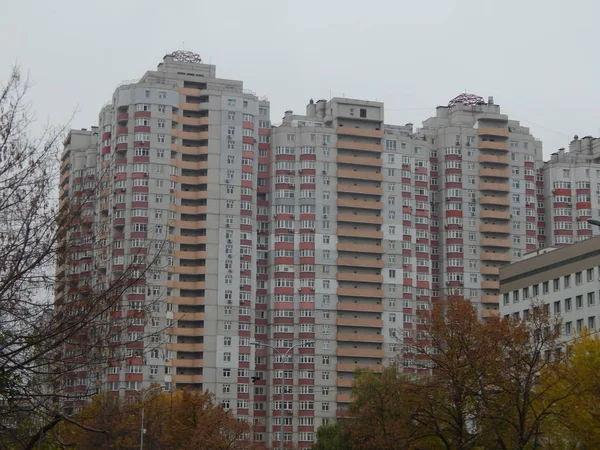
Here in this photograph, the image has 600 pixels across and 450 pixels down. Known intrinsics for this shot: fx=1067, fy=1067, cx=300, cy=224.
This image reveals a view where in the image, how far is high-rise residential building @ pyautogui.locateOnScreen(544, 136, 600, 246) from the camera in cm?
15975

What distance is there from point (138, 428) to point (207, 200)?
48.1 meters

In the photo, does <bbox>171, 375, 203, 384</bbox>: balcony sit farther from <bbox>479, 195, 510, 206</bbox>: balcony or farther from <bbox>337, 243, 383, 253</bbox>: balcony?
<bbox>479, 195, 510, 206</bbox>: balcony

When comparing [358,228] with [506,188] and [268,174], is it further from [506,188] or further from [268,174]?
[506,188]

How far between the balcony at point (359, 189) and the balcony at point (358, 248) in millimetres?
7546

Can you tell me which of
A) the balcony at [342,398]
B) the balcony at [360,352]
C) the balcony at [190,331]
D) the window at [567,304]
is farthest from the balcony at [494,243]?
the window at [567,304]

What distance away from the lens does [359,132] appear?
495ft

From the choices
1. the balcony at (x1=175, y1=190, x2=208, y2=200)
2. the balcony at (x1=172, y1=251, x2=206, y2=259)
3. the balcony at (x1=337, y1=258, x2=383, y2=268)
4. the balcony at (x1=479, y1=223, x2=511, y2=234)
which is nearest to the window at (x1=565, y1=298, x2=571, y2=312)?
the balcony at (x1=337, y1=258, x2=383, y2=268)

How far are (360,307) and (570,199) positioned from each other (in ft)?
130

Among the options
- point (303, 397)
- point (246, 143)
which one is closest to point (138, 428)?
point (303, 397)

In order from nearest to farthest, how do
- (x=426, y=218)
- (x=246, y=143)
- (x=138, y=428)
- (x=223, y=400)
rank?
(x=138, y=428), (x=223, y=400), (x=246, y=143), (x=426, y=218)

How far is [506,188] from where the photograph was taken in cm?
15662

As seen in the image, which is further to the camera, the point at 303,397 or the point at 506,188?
the point at 506,188

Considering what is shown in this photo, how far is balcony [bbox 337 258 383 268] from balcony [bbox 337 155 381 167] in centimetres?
1357

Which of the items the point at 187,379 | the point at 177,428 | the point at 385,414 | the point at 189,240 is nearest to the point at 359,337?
the point at 187,379
